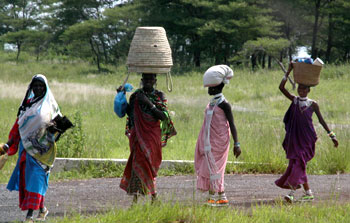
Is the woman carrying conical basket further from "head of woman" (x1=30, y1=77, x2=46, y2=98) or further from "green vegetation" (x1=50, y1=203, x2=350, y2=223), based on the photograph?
"head of woman" (x1=30, y1=77, x2=46, y2=98)

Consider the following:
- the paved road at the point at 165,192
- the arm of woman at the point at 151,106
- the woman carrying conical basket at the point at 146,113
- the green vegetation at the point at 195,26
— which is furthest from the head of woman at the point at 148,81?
the green vegetation at the point at 195,26

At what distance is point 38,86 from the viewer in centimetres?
592

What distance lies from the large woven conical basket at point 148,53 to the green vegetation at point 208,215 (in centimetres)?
157

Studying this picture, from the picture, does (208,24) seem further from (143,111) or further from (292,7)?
(143,111)

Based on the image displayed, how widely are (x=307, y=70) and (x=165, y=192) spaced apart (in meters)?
2.30

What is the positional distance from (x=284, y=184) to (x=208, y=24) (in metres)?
35.1

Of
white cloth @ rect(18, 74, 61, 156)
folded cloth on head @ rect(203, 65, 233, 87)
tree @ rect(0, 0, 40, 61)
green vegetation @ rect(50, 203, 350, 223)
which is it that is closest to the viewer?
green vegetation @ rect(50, 203, 350, 223)

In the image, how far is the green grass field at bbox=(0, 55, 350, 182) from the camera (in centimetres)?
971

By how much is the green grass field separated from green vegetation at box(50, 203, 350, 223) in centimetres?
344

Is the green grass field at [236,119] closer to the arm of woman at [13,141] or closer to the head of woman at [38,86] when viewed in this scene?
the arm of woman at [13,141]

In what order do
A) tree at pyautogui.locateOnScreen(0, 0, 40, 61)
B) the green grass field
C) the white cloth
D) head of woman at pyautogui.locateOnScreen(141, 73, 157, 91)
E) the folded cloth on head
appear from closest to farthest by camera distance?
the white cloth, head of woman at pyautogui.locateOnScreen(141, 73, 157, 91), the folded cloth on head, the green grass field, tree at pyautogui.locateOnScreen(0, 0, 40, 61)

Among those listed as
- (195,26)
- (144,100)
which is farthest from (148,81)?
(195,26)

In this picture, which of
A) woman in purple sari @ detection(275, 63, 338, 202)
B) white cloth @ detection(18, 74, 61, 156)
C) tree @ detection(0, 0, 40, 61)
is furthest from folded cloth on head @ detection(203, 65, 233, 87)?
tree @ detection(0, 0, 40, 61)

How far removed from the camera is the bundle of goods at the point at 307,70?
22.3ft
